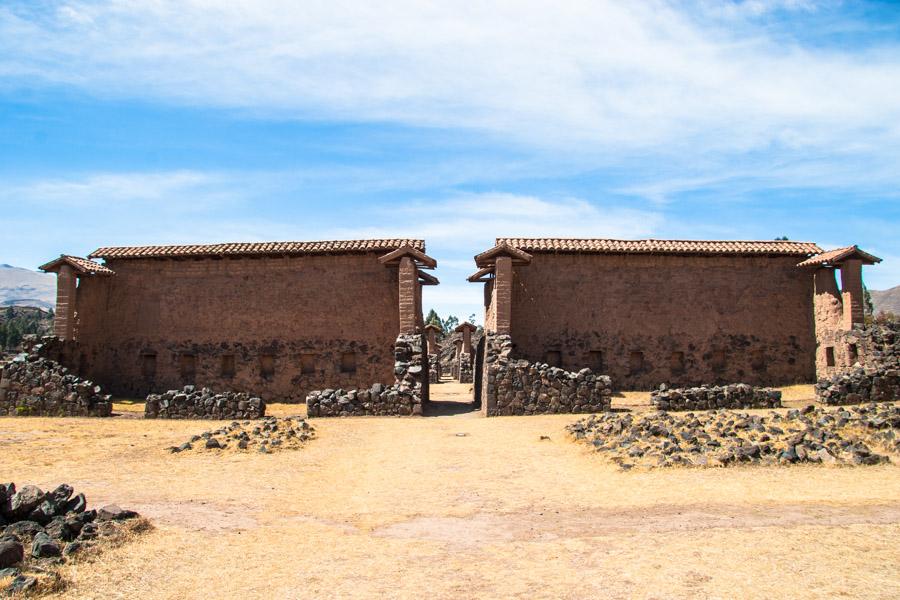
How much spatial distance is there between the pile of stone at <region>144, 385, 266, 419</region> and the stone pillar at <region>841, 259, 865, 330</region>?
23032 millimetres

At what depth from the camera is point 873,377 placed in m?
22.4

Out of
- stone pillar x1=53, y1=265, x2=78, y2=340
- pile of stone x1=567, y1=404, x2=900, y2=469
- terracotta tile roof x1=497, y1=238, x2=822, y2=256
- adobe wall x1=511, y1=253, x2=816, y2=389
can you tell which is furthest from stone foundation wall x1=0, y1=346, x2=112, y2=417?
pile of stone x1=567, y1=404, x2=900, y2=469

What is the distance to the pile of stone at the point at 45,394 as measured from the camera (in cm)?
2370

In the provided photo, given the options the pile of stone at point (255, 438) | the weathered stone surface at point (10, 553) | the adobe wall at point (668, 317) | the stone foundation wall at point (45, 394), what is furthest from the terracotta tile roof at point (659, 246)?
the weathered stone surface at point (10, 553)

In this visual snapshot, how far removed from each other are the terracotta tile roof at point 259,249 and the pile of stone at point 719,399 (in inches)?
438

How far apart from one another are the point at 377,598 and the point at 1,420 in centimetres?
2078

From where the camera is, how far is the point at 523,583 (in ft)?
24.5

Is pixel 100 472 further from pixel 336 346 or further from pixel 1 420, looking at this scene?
pixel 336 346

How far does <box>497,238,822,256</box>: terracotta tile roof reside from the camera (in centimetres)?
2758

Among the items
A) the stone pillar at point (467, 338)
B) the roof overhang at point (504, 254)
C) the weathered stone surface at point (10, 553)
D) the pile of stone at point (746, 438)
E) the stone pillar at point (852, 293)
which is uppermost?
the roof overhang at point (504, 254)

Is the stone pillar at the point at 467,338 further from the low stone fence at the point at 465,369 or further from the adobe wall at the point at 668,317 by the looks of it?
the adobe wall at the point at 668,317

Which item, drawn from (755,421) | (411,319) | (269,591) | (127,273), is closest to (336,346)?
(411,319)

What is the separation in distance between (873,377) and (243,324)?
23.8 metres

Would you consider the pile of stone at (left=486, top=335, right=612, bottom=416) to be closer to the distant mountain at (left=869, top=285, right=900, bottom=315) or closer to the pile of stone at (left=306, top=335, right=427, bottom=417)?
the pile of stone at (left=306, top=335, right=427, bottom=417)
